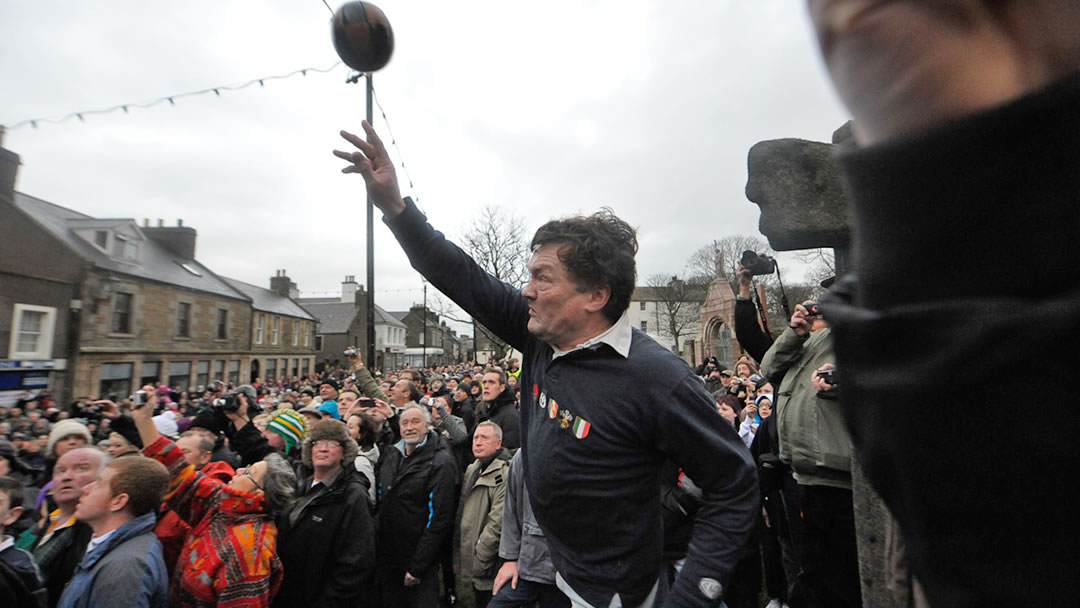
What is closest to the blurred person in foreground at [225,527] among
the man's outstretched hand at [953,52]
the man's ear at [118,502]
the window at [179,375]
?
the man's ear at [118,502]

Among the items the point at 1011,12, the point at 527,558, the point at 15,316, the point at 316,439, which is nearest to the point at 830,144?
the point at 1011,12

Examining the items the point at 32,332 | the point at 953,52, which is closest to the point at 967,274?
the point at 953,52

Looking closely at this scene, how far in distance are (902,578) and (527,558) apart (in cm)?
236

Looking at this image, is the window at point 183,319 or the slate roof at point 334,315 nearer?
the window at point 183,319

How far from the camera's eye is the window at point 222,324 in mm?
28370

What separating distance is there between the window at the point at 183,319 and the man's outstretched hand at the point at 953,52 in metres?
30.3

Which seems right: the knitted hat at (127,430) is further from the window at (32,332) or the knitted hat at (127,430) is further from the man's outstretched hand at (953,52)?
the window at (32,332)

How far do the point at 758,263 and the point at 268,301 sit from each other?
1543 inches

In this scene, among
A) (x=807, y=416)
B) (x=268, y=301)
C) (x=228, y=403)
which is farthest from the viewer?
(x=268, y=301)

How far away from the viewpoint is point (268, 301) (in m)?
36.9

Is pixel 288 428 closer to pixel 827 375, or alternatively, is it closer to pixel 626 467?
pixel 626 467

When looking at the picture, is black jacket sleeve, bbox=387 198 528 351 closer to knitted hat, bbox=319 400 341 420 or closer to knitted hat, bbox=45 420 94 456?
knitted hat, bbox=45 420 94 456

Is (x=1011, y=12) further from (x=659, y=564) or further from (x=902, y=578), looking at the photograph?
(x=659, y=564)

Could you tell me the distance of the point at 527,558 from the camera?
3.04m
